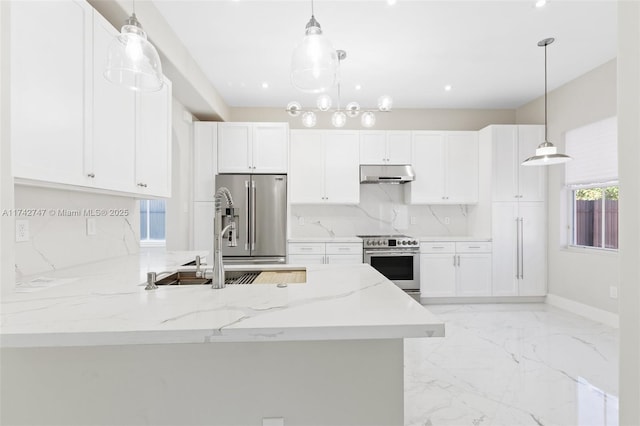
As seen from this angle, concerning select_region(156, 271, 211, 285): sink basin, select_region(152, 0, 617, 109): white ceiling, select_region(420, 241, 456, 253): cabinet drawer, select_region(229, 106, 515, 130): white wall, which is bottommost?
select_region(420, 241, 456, 253): cabinet drawer

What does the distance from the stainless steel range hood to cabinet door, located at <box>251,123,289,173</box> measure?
45.3 inches

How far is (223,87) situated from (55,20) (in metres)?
2.77

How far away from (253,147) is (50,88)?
301cm

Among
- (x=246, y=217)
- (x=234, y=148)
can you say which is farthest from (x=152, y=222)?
(x=246, y=217)

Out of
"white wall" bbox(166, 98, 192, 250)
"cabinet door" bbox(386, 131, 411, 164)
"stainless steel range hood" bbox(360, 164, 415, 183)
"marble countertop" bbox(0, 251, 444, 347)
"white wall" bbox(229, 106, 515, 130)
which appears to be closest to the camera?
"marble countertop" bbox(0, 251, 444, 347)

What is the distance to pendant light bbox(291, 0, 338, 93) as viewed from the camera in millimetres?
1330

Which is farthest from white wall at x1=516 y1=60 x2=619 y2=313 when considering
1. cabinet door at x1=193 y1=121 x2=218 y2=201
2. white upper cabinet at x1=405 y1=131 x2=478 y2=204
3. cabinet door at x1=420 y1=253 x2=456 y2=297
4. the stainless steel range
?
cabinet door at x1=193 y1=121 x2=218 y2=201

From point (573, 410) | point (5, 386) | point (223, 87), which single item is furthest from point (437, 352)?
point (223, 87)

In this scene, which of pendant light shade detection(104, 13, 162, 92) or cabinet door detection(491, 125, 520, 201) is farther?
cabinet door detection(491, 125, 520, 201)

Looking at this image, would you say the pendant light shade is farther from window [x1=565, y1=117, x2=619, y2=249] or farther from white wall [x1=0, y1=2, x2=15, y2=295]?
window [x1=565, y1=117, x2=619, y2=249]

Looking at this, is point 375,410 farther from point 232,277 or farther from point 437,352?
point 437,352

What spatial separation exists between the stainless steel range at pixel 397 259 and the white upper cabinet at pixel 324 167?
75 cm

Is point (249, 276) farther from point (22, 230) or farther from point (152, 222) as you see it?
point (152, 222)

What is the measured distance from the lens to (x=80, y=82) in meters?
1.70
